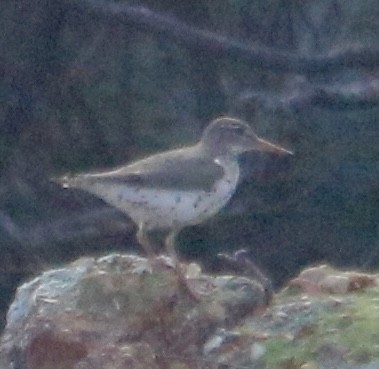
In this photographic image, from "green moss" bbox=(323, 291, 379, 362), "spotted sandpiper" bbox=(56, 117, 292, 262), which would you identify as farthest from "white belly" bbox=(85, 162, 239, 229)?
"green moss" bbox=(323, 291, 379, 362)

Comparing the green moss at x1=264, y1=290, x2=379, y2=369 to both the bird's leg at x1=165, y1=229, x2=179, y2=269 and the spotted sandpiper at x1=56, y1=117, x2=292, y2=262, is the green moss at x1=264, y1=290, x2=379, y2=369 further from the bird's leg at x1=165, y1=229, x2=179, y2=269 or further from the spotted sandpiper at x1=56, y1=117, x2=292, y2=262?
the spotted sandpiper at x1=56, y1=117, x2=292, y2=262

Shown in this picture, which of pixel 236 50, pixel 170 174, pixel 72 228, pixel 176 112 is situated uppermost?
pixel 236 50

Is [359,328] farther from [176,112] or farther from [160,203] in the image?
[176,112]

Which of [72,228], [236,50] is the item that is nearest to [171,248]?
[236,50]

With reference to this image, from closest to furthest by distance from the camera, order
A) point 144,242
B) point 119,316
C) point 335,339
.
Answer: point 335,339, point 119,316, point 144,242

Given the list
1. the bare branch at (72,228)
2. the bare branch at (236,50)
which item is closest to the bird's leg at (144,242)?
the bare branch at (236,50)

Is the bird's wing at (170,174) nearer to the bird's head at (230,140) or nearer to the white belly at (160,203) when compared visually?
the white belly at (160,203)

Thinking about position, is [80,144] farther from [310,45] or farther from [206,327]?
[206,327]
